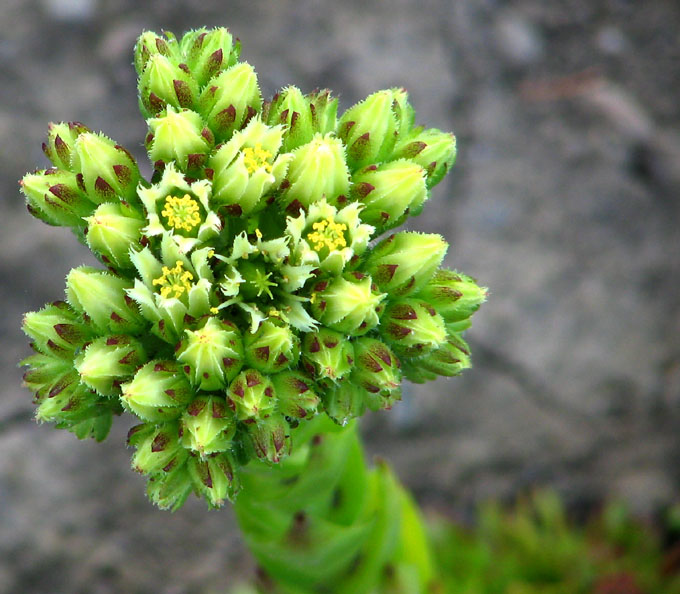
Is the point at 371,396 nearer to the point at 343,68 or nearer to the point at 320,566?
the point at 320,566

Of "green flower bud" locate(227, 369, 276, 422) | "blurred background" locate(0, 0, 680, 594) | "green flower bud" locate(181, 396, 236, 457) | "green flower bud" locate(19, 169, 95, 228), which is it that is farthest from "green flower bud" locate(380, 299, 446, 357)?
"blurred background" locate(0, 0, 680, 594)

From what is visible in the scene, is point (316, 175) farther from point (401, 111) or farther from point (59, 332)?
point (59, 332)

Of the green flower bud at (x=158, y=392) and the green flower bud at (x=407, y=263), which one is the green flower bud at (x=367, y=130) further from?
the green flower bud at (x=158, y=392)

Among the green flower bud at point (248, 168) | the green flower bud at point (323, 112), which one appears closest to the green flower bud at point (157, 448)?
the green flower bud at point (248, 168)

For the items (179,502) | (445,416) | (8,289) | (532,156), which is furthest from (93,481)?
(532,156)

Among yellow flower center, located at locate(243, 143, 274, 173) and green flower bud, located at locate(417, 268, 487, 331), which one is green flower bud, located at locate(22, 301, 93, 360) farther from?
green flower bud, located at locate(417, 268, 487, 331)

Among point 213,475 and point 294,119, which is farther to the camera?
point 294,119

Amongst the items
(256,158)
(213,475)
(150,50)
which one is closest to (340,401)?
(213,475)
